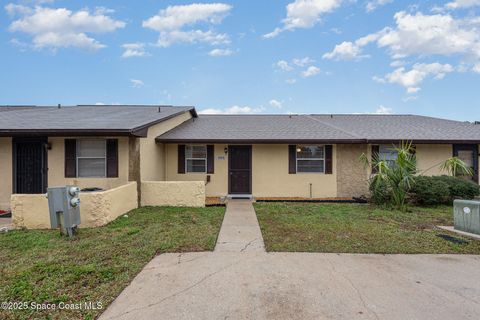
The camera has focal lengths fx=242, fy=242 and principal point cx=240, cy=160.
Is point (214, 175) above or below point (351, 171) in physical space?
below

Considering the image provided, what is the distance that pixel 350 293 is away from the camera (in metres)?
3.09

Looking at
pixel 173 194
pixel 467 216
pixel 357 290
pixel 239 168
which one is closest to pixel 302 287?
pixel 357 290

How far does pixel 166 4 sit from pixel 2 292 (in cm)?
1361

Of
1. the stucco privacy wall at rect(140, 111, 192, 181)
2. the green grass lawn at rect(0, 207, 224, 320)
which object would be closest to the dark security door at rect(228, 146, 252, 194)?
the stucco privacy wall at rect(140, 111, 192, 181)

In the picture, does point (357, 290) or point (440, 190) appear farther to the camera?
point (440, 190)

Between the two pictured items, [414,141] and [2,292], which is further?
[414,141]

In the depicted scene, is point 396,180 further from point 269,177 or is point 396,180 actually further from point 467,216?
point 269,177

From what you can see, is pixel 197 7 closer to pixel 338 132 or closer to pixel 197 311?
pixel 338 132

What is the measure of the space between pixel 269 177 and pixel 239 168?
134 cm

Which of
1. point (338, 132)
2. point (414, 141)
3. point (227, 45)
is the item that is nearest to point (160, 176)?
point (338, 132)

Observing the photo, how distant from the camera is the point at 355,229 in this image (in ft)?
19.0

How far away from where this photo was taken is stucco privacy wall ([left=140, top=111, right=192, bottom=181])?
841 cm

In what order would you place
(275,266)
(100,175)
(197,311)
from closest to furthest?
(197,311)
(275,266)
(100,175)

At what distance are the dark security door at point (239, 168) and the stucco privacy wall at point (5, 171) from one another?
760 cm
